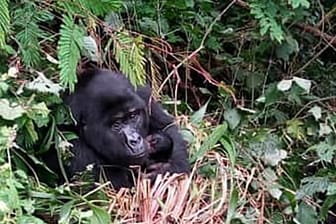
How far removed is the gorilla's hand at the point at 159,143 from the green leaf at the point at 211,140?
0.08 m

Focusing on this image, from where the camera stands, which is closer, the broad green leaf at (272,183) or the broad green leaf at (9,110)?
the broad green leaf at (9,110)

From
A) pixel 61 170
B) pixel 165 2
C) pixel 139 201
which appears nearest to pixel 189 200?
pixel 139 201

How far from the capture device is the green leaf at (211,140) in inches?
102

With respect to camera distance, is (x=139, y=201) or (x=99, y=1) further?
(x=139, y=201)

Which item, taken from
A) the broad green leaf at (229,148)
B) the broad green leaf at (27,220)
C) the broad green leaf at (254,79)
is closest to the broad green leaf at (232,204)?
the broad green leaf at (229,148)

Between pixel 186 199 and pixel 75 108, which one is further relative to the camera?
pixel 75 108

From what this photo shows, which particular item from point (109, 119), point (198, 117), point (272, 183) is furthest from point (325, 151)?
point (109, 119)

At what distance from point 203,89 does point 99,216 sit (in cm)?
155

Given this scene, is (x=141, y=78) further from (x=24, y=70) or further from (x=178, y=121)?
(x=178, y=121)

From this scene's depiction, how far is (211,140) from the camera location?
2.61 m

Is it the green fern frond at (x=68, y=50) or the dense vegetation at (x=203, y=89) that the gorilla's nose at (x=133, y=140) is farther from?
the green fern frond at (x=68, y=50)

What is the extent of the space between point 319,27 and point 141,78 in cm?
177

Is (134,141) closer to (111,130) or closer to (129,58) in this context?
(111,130)

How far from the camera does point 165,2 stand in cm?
333
